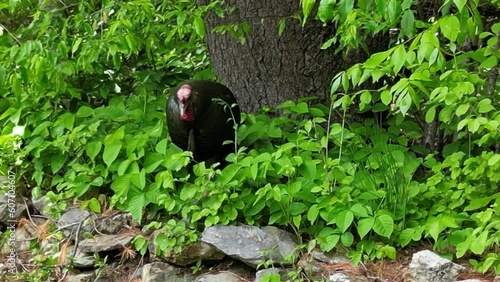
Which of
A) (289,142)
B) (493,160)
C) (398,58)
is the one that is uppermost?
(398,58)

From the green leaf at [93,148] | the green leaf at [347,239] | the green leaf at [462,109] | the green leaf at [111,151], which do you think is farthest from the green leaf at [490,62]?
the green leaf at [93,148]

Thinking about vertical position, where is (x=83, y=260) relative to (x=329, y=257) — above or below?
below

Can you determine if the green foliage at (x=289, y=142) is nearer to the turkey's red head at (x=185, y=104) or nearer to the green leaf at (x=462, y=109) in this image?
the green leaf at (x=462, y=109)

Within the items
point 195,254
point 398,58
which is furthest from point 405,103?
point 195,254

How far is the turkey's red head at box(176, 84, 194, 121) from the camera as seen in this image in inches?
126

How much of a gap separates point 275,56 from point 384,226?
1606 mm

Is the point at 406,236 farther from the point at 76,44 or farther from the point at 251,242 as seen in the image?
the point at 76,44

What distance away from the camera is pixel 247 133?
3596 millimetres

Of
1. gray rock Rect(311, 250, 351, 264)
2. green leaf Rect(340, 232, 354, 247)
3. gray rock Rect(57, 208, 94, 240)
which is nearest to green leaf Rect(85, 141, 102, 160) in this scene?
gray rock Rect(57, 208, 94, 240)

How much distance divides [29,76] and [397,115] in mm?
2190

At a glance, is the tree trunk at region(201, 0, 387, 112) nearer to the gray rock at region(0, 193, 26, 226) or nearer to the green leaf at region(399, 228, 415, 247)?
the green leaf at region(399, 228, 415, 247)

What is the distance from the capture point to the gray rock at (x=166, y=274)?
3.16 meters

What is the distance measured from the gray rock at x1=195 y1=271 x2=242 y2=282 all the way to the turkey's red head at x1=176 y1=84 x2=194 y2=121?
0.78 metres

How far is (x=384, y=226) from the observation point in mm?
2830
